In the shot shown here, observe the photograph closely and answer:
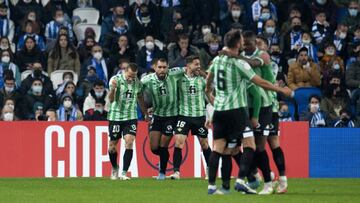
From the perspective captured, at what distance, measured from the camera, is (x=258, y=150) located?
19438 millimetres

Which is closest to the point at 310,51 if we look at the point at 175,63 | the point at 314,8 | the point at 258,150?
the point at 314,8

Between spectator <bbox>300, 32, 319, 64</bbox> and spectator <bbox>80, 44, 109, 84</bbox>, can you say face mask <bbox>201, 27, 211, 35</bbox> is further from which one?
spectator <bbox>80, 44, 109, 84</bbox>

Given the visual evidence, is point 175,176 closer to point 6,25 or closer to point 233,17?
point 233,17

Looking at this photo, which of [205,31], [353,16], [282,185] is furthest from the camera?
[353,16]

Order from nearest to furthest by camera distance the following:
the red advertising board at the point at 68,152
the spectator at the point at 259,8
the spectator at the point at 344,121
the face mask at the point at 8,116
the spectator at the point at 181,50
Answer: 1. the red advertising board at the point at 68,152
2. the face mask at the point at 8,116
3. the spectator at the point at 344,121
4. the spectator at the point at 181,50
5. the spectator at the point at 259,8

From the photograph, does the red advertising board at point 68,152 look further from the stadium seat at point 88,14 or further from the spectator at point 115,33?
the stadium seat at point 88,14

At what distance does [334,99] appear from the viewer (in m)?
29.6

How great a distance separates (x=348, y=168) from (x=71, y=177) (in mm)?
5761

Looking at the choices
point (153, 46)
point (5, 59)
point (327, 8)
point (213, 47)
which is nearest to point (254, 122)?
point (213, 47)

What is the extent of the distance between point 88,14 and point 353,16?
651 centimetres

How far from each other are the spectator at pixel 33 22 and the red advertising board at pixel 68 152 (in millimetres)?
4722

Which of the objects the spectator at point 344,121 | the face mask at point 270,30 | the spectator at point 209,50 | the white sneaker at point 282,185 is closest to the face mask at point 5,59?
the spectator at point 209,50

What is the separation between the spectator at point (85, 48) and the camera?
30.7 m

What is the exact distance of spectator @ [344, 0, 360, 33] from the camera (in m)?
32.3
